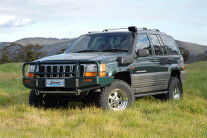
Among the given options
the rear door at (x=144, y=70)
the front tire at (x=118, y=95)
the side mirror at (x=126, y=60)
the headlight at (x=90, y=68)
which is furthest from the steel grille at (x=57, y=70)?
the rear door at (x=144, y=70)

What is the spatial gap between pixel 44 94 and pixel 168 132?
317cm

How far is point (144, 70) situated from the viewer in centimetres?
845

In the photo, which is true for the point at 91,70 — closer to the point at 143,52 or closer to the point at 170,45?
the point at 143,52

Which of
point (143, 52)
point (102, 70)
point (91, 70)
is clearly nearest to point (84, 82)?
point (91, 70)

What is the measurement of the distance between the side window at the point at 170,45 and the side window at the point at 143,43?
39.4 inches

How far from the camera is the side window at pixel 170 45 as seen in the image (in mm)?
9766

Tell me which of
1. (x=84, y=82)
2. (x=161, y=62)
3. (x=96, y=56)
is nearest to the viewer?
(x=84, y=82)

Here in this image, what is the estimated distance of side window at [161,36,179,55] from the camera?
9.77m

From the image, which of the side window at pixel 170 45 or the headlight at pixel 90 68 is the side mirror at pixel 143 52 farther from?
the side window at pixel 170 45

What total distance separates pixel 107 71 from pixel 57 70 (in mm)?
987

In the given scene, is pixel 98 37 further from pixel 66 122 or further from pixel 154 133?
pixel 154 133

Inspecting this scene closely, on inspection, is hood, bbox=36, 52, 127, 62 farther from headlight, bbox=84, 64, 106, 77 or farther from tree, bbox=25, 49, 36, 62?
tree, bbox=25, 49, 36, 62

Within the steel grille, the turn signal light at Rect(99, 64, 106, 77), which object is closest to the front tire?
the turn signal light at Rect(99, 64, 106, 77)

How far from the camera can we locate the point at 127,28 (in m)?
8.79
